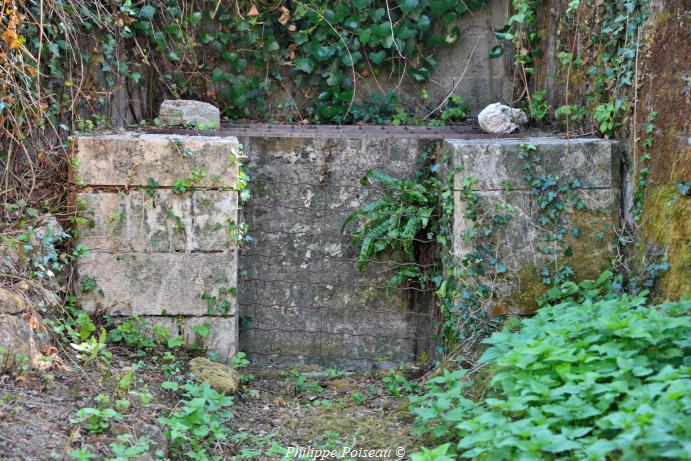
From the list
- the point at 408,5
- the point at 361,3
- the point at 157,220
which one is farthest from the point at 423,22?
the point at 157,220

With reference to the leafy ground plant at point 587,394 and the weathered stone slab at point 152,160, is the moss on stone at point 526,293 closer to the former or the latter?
the leafy ground plant at point 587,394

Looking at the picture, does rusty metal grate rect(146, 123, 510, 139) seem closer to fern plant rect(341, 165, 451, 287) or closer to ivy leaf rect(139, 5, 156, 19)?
fern plant rect(341, 165, 451, 287)

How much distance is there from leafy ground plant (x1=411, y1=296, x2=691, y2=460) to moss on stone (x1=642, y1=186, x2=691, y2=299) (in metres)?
0.51

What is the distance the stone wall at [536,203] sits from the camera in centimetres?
507

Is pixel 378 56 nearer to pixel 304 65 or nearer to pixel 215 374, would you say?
pixel 304 65

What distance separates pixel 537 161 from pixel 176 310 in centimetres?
258

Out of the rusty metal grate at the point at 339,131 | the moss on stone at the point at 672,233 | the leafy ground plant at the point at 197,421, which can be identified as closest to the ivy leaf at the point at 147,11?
the rusty metal grate at the point at 339,131

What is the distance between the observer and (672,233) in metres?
4.61

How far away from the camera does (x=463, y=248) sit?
5.15m

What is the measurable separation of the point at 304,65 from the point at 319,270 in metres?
1.86

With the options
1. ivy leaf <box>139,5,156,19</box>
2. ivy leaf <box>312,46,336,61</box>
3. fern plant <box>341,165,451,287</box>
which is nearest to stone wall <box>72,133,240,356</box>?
fern plant <box>341,165,451,287</box>

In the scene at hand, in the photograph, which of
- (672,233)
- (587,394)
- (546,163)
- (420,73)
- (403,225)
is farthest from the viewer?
(420,73)

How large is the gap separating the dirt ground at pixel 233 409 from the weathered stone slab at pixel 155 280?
33 centimetres

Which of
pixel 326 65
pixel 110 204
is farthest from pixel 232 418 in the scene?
pixel 326 65
